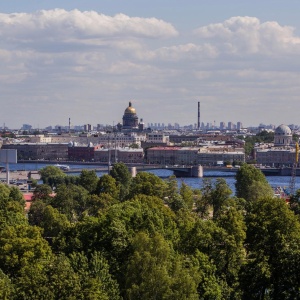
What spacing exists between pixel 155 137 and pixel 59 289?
137895mm

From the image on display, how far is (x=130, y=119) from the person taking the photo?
175 meters

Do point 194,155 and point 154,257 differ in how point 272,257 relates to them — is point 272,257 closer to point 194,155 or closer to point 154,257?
point 154,257

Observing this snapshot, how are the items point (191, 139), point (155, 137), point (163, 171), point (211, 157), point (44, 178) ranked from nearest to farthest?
point (44, 178)
point (163, 171)
point (211, 157)
point (155, 137)
point (191, 139)


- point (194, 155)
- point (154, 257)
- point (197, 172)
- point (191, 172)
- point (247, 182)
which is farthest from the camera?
point (194, 155)

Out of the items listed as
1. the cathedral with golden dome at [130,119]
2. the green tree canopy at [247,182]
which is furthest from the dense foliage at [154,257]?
the cathedral with golden dome at [130,119]

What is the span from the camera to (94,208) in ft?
126

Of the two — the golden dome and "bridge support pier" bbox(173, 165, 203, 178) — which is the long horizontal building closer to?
"bridge support pier" bbox(173, 165, 203, 178)

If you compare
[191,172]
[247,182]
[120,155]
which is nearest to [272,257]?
[247,182]

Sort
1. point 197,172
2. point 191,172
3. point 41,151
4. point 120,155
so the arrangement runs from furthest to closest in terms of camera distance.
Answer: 1. point 41,151
2. point 120,155
3. point 191,172
4. point 197,172

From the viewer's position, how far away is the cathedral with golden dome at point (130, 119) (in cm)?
17438

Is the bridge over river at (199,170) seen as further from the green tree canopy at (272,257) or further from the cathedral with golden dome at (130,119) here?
the cathedral with golden dome at (130,119)

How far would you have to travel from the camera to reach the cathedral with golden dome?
572ft

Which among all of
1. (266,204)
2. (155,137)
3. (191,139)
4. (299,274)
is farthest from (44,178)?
(191,139)

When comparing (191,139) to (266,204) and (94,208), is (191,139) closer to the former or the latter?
(94,208)
